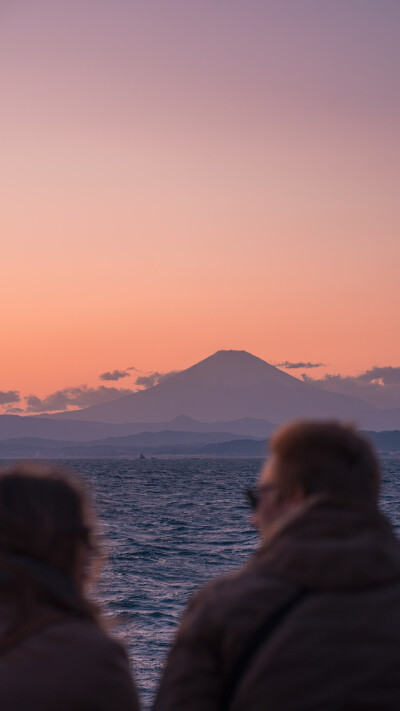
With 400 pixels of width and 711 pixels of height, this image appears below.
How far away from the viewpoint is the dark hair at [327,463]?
97.7 inches

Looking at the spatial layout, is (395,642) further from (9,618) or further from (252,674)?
(9,618)

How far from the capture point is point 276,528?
94.8 inches

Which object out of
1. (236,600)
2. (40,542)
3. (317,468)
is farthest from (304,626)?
(40,542)

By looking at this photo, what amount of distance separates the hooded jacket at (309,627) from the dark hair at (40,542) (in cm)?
41

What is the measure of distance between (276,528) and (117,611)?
1854 cm

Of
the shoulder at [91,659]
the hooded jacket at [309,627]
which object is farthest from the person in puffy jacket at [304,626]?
the shoulder at [91,659]

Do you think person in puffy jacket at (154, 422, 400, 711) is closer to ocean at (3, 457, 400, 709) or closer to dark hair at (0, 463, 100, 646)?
dark hair at (0, 463, 100, 646)

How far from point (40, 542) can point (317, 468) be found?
0.86 metres

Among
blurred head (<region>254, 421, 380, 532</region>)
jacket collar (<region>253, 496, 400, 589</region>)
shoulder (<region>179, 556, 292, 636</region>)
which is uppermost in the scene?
blurred head (<region>254, 421, 380, 532</region>)

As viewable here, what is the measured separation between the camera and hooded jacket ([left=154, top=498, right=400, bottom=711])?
2.20 m

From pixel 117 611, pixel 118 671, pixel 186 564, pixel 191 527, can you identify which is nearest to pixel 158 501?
pixel 191 527

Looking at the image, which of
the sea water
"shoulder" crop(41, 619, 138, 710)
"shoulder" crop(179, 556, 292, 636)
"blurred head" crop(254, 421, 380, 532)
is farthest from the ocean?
"blurred head" crop(254, 421, 380, 532)

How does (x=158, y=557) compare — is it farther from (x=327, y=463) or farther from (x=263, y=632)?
(x=263, y=632)

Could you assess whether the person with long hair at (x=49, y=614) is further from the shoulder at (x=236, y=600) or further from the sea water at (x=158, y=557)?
the sea water at (x=158, y=557)
